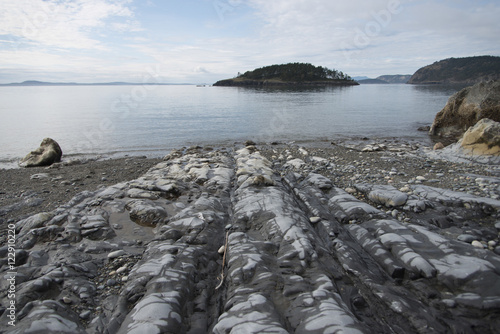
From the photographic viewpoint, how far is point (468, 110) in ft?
56.7

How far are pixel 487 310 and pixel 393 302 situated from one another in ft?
4.00

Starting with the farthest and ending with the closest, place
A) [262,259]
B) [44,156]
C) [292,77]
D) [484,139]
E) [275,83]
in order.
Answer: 1. [292,77]
2. [275,83]
3. [44,156]
4. [484,139]
5. [262,259]

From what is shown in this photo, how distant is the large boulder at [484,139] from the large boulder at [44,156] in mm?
21277

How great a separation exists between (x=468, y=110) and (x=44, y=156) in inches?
1042

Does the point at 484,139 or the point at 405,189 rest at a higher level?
the point at 484,139

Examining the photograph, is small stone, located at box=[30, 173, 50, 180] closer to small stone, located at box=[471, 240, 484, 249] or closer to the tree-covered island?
small stone, located at box=[471, 240, 484, 249]

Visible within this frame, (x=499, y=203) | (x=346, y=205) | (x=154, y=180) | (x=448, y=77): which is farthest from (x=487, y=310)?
(x=448, y=77)

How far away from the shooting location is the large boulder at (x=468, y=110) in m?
16.1

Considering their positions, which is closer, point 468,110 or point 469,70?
point 468,110

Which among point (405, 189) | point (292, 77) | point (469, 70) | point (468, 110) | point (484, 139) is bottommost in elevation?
point (405, 189)

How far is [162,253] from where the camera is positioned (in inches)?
199

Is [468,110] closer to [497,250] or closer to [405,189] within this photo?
[405,189]

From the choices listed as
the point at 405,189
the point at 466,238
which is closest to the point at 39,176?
the point at 405,189

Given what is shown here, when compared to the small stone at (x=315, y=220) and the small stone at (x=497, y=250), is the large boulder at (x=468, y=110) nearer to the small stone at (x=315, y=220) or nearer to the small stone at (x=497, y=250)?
the small stone at (x=497, y=250)
